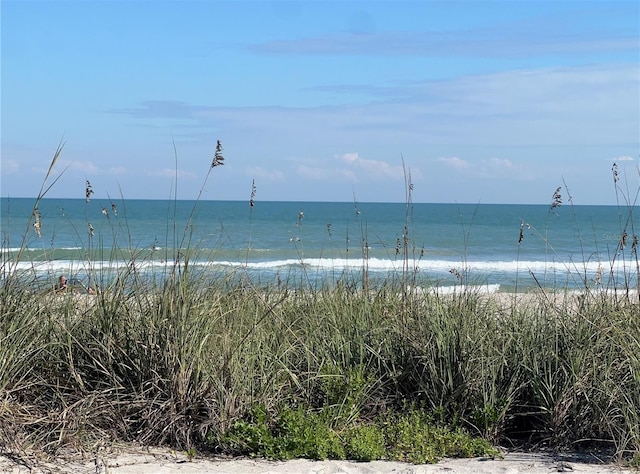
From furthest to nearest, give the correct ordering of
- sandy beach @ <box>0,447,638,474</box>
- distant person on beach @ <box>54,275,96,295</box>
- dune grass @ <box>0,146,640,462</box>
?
1. distant person on beach @ <box>54,275,96,295</box>
2. dune grass @ <box>0,146,640,462</box>
3. sandy beach @ <box>0,447,638,474</box>

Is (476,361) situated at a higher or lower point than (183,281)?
lower

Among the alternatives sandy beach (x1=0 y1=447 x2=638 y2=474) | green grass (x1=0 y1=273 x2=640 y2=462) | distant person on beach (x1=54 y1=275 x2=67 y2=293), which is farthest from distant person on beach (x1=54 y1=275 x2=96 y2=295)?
sandy beach (x1=0 y1=447 x2=638 y2=474)

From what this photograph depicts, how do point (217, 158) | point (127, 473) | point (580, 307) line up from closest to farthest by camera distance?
point (127, 473)
point (217, 158)
point (580, 307)

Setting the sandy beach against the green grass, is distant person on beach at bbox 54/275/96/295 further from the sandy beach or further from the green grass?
the sandy beach

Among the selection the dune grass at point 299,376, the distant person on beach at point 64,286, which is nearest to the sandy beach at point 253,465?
the dune grass at point 299,376

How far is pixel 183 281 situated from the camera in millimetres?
4902

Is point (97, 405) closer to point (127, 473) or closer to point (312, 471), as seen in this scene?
point (127, 473)

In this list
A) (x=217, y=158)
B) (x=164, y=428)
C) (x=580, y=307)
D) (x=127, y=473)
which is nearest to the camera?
(x=127, y=473)

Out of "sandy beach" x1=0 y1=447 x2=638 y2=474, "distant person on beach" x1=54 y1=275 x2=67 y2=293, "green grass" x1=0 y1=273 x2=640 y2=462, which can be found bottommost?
"sandy beach" x1=0 y1=447 x2=638 y2=474

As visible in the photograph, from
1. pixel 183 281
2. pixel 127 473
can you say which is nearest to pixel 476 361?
pixel 183 281

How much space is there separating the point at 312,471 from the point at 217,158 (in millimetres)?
2109

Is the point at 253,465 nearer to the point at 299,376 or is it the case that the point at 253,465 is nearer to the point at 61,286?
the point at 299,376

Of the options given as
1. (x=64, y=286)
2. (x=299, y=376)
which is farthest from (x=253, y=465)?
(x=64, y=286)

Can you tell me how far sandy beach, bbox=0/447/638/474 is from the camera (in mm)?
4312
